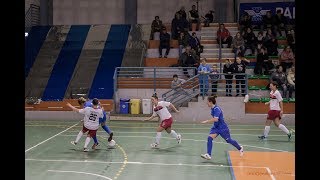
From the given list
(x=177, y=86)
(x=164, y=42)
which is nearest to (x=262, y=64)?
(x=177, y=86)

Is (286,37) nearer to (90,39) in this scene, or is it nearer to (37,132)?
(90,39)

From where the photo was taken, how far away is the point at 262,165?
10.9m

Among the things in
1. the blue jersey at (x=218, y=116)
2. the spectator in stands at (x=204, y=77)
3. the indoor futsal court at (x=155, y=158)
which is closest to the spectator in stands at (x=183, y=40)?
the spectator in stands at (x=204, y=77)

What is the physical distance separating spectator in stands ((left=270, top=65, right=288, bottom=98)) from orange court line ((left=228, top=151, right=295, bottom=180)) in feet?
29.7

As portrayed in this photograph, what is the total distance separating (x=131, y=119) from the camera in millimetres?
21656

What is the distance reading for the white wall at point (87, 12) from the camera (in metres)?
33.3

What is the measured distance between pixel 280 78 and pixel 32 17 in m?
20.2

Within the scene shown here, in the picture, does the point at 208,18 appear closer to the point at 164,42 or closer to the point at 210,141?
the point at 164,42

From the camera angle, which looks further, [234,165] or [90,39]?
[90,39]

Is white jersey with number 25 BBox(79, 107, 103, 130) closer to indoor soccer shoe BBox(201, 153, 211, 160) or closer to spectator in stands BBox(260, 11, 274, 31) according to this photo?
indoor soccer shoe BBox(201, 153, 211, 160)
